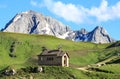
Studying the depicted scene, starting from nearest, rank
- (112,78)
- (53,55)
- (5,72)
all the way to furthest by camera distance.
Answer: (112,78)
(5,72)
(53,55)

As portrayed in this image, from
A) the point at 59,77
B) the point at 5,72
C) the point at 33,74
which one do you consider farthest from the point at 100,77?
the point at 5,72

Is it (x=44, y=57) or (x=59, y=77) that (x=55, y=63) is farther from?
(x=59, y=77)

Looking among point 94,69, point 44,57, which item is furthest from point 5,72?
point 94,69

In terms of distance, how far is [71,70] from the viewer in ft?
464

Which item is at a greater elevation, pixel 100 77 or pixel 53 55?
pixel 53 55

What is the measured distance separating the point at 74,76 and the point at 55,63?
21.0m

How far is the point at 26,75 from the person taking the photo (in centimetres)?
13862

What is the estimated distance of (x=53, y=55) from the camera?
156 metres

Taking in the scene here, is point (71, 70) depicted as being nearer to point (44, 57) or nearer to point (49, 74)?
point (49, 74)

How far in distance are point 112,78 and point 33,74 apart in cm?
2874

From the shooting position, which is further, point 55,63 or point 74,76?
point 55,63

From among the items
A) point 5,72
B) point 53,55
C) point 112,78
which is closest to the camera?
point 112,78

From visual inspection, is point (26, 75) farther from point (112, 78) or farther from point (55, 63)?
point (112, 78)

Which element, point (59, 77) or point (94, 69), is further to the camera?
point (94, 69)
